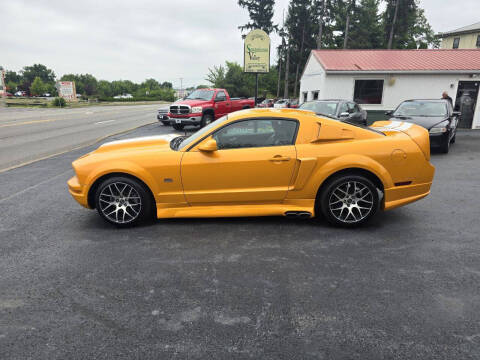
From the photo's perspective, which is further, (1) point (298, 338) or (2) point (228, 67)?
(2) point (228, 67)

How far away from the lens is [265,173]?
13.6 feet

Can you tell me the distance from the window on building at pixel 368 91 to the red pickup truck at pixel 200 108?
6.76 metres

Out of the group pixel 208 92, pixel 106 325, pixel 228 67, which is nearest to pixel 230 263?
pixel 106 325

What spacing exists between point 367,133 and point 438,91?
53.8 feet

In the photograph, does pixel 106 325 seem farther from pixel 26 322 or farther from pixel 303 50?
pixel 303 50

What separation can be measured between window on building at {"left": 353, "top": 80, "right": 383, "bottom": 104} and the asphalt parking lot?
14437 mm

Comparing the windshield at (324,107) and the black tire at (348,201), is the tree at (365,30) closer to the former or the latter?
the windshield at (324,107)

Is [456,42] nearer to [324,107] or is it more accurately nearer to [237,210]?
[324,107]

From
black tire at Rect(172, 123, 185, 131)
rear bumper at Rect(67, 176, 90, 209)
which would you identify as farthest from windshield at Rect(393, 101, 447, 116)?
rear bumper at Rect(67, 176, 90, 209)

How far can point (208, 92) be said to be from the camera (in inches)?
661

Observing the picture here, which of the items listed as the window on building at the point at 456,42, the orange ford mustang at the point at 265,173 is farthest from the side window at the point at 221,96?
the window on building at the point at 456,42

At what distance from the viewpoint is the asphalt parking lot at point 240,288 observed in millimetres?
2305

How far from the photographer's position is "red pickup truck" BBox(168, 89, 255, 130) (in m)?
15.4

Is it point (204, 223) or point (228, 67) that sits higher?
point (228, 67)
